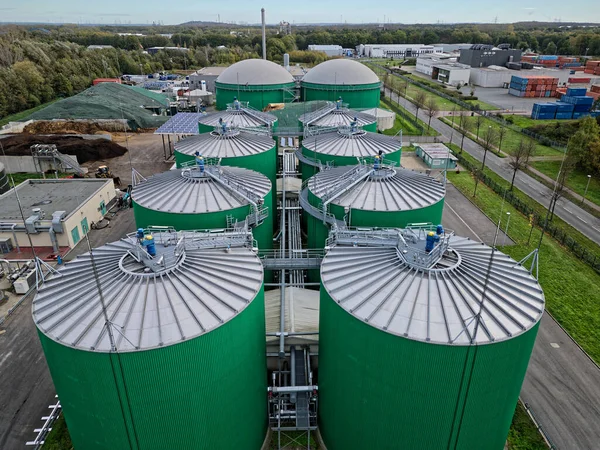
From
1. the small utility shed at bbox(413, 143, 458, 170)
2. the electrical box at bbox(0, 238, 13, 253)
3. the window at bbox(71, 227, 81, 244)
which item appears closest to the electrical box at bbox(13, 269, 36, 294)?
the window at bbox(71, 227, 81, 244)

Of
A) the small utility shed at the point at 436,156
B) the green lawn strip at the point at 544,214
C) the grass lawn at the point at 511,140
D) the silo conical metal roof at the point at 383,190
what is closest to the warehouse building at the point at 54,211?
the silo conical metal roof at the point at 383,190

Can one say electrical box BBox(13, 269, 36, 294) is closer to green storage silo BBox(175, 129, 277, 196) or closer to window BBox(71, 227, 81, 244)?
window BBox(71, 227, 81, 244)

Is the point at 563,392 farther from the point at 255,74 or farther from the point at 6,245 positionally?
the point at 255,74

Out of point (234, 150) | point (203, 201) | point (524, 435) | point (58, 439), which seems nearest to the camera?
point (58, 439)

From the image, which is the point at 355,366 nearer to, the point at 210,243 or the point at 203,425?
the point at 203,425

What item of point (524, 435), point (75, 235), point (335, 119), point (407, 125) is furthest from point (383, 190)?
point (407, 125)

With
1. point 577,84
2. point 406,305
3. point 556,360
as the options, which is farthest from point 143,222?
point 577,84

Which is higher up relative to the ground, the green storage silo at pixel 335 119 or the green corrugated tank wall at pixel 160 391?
the green storage silo at pixel 335 119

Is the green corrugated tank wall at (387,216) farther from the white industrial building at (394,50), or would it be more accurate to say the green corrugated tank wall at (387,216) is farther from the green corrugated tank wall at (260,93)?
the white industrial building at (394,50)
